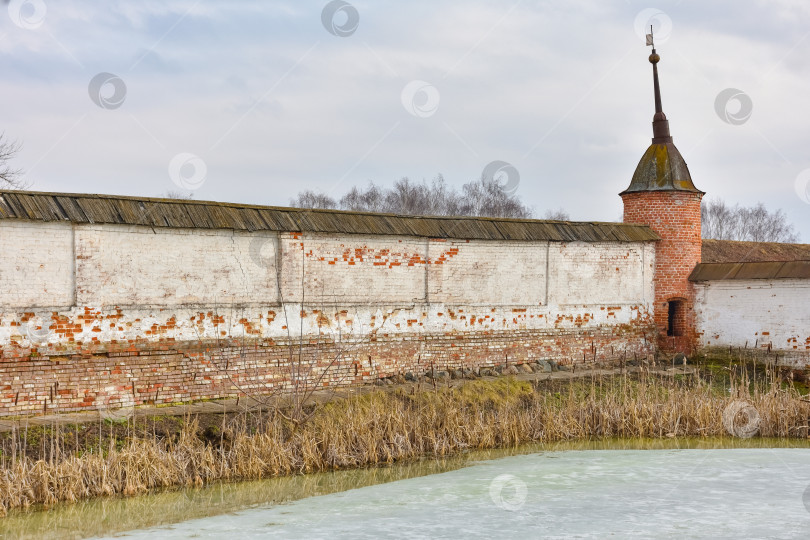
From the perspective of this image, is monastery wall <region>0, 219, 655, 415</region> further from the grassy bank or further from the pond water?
the pond water

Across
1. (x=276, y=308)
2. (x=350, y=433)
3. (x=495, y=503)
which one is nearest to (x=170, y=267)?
(x=276, y=308)

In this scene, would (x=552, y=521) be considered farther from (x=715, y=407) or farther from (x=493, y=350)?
(x=493, y=350)

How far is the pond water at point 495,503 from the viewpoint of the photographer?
24.3 feet

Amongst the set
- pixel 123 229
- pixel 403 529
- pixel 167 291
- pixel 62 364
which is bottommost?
pixel 403 529

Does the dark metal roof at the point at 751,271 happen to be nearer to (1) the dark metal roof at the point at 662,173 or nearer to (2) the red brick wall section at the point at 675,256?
(2) the red brick wall section at the point at 675,256

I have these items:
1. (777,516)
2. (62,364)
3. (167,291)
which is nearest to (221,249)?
(167,291)

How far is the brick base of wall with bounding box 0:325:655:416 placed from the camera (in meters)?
11.3

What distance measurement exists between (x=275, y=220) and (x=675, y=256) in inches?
367

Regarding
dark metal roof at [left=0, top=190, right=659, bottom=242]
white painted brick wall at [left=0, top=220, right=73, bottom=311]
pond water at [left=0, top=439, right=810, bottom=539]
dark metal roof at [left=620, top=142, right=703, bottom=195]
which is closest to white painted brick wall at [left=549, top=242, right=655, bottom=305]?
dark metal roof at [left=0, top=190, right=659, bottom=242]

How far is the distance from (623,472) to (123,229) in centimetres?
764

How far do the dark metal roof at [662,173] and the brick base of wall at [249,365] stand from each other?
3523 millimetres

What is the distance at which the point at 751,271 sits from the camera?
17203mm

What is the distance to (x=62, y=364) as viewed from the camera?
37.5 feet

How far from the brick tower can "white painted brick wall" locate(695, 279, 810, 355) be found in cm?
35
